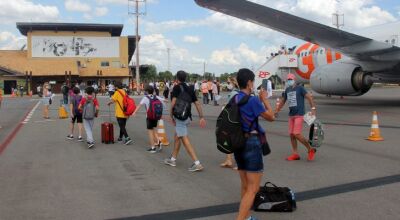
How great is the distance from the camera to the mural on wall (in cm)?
7244

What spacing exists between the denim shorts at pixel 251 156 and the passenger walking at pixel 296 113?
4074 mm

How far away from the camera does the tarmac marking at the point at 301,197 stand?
540cm

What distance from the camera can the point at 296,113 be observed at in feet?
28.8

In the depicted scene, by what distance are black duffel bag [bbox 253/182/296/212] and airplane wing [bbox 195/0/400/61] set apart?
10.3 m

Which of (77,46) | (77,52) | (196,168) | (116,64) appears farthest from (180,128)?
(77,46)

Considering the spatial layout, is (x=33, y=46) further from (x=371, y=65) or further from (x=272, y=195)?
(x=272, y=195)

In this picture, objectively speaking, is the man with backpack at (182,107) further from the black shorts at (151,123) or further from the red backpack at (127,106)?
the red backpack at (127,106)

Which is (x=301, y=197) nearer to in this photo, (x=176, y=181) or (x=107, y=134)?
(x=176, y=181)

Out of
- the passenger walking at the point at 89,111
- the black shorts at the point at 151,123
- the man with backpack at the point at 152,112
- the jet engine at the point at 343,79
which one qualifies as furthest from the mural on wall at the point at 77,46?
the black shorts at the point at 151,123

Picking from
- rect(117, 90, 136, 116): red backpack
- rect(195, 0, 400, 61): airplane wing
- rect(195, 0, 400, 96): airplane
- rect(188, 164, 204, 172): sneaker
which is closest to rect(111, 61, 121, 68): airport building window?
rect(195, 0, 400, 96): airplane

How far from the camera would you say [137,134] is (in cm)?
1338

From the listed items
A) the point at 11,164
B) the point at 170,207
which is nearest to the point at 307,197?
the point at 170,207

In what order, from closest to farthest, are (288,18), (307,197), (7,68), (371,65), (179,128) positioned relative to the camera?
(307,197)
(179,128)
(288,18)
(371,65)
(7,68)

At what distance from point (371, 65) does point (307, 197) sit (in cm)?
1537
